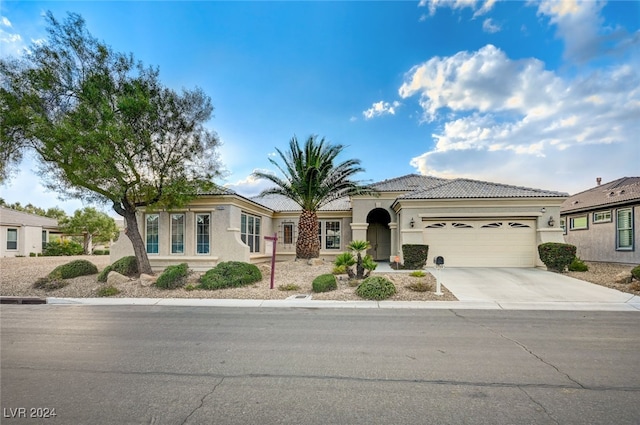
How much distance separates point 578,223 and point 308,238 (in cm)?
1760

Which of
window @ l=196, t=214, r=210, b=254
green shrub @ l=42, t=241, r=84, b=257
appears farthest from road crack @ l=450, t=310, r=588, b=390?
green shrub @ l=42, t=241, r=84, b=257

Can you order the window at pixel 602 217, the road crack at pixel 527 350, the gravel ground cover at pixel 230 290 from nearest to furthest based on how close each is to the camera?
the road crack at pixel 527 350
the gravel ground cover at pixel 230 290
the window at pixel 602 217

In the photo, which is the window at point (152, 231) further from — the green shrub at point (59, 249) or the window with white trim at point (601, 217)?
the window with white trim at point (601, 217)

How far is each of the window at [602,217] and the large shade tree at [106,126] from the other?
21.1 metres

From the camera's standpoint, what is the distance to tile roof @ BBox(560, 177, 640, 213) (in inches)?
675

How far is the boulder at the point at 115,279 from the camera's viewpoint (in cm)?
1233

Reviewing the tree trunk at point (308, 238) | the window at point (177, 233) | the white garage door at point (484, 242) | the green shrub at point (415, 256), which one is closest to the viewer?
the green shrub at point (415, 256)

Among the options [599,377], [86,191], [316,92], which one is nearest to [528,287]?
[599,377]

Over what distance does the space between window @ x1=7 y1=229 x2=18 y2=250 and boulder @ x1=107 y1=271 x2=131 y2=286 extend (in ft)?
74.6

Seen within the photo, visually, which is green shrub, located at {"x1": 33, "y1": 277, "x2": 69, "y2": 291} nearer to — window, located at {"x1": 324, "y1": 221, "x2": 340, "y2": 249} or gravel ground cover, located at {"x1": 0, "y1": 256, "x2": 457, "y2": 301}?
gravel ground cover, located at {"x1": 0, "y1": 256, "x2": 457, "y2": 301}

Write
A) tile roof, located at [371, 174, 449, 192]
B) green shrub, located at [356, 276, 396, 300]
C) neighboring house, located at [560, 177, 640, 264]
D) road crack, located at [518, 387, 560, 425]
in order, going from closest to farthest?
road crack, located at [518, 387, 560, 425], green shrub, located at [356, 276, 396, 300], neighboring house, located at [560, 177, 640, 264], tile roof, located at [371, 174, 449, 192]

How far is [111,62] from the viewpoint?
1245 centimetres

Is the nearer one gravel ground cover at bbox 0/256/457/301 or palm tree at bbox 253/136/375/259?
gravel ground cover at bbox 0/256/457/301

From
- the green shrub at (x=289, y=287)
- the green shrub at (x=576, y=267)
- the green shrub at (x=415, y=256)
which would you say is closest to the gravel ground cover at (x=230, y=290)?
the green shrub at (x=289, y=287)
